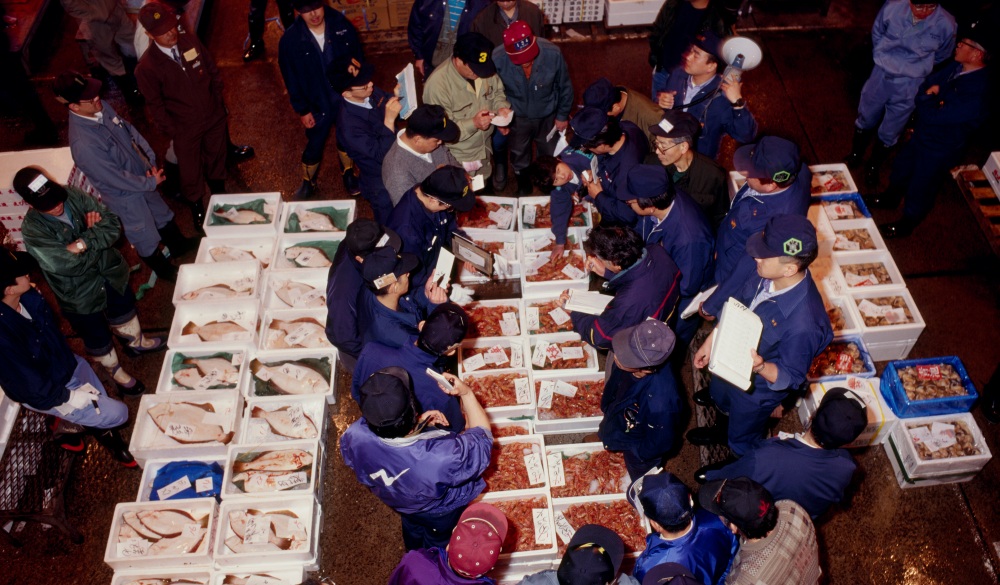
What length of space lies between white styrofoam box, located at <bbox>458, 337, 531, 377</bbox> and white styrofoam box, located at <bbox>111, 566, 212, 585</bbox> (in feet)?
8.54

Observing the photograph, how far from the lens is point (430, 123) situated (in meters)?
5.79

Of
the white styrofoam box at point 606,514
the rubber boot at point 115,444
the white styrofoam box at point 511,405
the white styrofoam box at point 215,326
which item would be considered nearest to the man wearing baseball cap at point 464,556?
the white styrofoam box at point 606,514

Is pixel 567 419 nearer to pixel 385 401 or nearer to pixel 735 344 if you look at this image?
pixel 735 344

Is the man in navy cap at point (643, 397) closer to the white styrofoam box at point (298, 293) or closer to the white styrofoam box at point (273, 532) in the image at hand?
the white styrofoam box at point (273, 532)

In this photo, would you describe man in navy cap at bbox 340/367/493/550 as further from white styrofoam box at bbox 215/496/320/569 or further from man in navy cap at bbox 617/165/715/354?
man in navy cap at bbox 617/165/715/354

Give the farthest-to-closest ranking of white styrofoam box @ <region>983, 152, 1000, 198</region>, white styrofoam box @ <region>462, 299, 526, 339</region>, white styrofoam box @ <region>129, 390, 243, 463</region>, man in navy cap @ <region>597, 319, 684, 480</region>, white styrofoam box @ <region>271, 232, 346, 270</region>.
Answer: white styrofoam box @ <region>983, 152, 1000, 198</region>
white styrofoam box @ <region>271, 232, 346, 270</region>
white styrofoam box @ <region>462, 299, 526, 339</region>
white styrofoam box @ <region>129, 390, 243, 463</region>
man in navy cap @ <region>597, 319, 684, 480</region>

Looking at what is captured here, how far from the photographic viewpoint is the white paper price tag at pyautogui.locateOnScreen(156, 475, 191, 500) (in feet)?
18.6

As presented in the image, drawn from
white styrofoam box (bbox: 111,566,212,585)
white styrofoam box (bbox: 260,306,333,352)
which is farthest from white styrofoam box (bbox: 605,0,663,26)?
white styrofoam box (bbox: 111,566,212,585)

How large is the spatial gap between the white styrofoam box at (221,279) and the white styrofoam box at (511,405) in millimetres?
2354

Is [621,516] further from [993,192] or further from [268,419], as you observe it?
[993,192]

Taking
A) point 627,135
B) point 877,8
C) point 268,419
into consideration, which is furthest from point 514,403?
point 877,8

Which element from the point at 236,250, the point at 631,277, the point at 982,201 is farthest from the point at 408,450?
the point at 982,201

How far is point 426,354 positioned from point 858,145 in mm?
6390

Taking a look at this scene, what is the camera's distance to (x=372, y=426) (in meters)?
4.24
